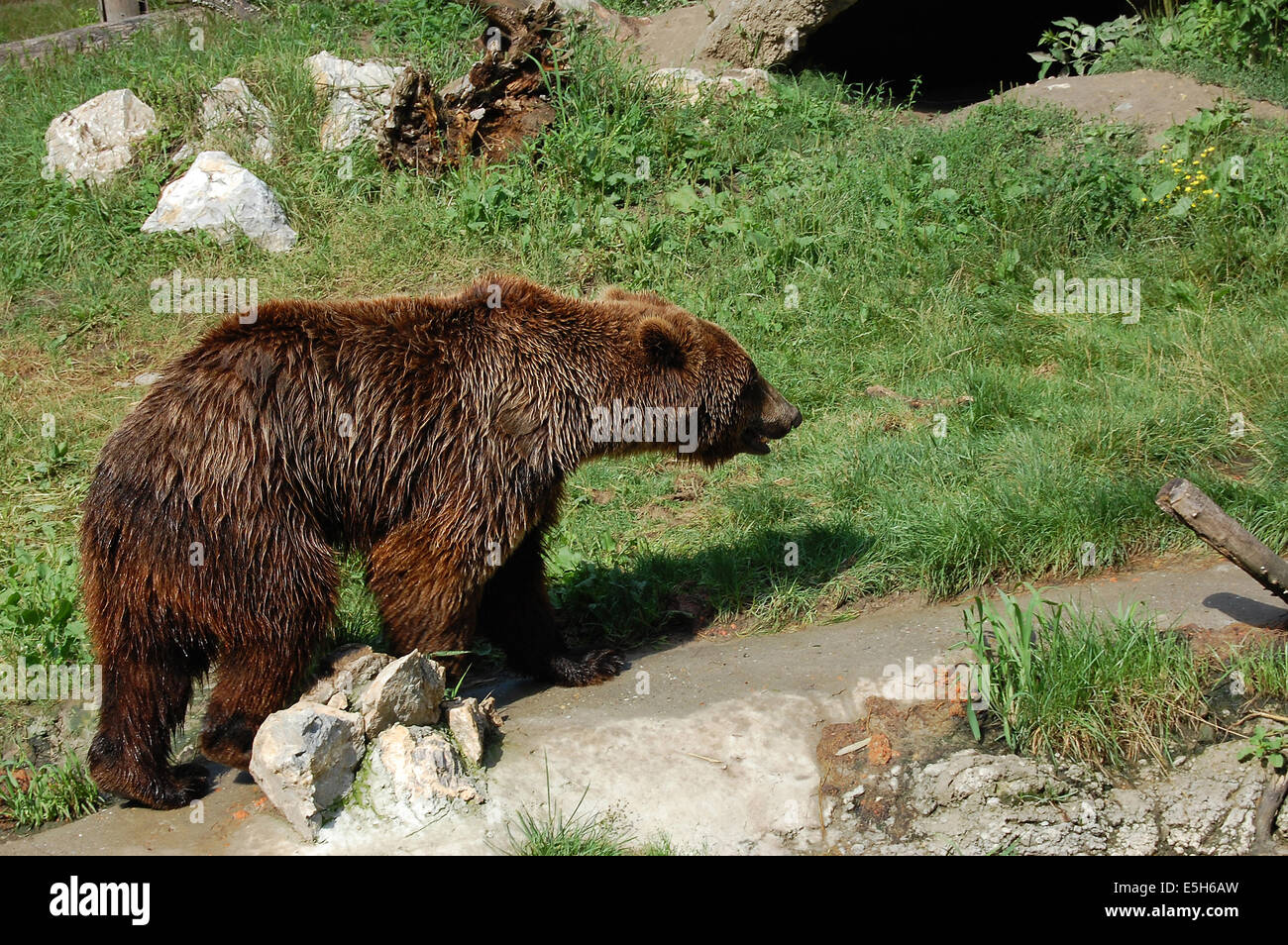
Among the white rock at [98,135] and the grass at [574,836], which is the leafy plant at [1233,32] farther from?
the grass at [574,836]

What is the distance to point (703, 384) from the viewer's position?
5273mm

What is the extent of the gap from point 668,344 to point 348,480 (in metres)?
1.50

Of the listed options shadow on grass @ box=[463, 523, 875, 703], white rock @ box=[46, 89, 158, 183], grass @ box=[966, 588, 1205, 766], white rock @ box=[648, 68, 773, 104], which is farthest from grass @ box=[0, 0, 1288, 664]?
grass @ box=[966, 588, 1205, 766]

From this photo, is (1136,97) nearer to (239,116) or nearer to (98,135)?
(239,116)

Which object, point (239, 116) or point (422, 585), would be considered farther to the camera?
point (239, 116)

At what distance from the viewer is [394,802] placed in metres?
4.13

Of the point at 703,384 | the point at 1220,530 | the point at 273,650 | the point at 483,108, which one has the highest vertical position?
the point at 483,108

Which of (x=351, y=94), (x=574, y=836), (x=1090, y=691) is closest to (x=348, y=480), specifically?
(x=574, y=836)

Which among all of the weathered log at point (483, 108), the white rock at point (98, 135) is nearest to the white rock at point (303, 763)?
the weathered log at point (483, 108)

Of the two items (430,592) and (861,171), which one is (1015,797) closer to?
(430,592)

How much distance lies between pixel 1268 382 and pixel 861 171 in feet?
11.5

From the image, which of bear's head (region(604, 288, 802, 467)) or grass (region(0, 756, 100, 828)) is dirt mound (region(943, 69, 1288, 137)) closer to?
bear's head (region(604, 288, 802, 467))

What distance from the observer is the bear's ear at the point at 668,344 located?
507 cm

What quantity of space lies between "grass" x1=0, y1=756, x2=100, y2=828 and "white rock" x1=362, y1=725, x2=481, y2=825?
A: 1.17 m
